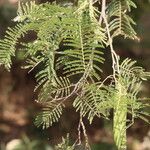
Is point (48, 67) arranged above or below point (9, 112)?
below

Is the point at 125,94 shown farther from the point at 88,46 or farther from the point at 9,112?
the point at 9,112

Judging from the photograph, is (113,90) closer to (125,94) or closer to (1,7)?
(125,94)

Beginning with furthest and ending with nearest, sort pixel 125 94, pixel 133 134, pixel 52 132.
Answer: pixel 133 134, pixel 52 132, pixel 125 94

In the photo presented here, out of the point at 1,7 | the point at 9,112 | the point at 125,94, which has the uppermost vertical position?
the point at 1,7

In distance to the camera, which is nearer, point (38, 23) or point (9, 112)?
point (38, 23)

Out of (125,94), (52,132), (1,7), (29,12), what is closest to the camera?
(125,94)

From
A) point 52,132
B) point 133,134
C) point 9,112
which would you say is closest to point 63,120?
point 52,132
